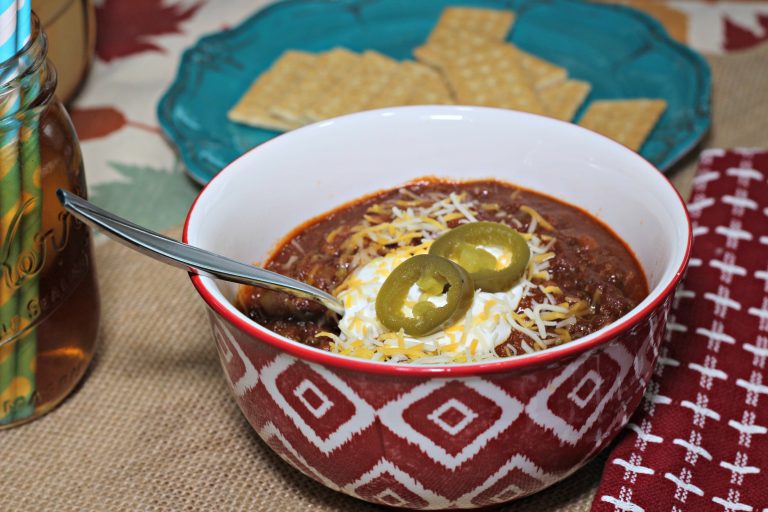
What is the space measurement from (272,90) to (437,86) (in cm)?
47

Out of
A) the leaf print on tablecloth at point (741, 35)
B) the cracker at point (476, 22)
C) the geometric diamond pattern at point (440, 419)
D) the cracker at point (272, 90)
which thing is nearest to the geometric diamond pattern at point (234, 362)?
the geometric diamond pattern at point (440, 419)

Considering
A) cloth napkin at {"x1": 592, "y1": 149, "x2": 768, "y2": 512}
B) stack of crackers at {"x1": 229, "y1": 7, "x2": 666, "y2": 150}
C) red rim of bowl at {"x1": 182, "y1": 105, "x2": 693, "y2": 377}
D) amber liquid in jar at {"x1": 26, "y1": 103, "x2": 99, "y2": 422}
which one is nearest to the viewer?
red rim of bowl at {"x1": 182, "y1": 105, "x2": 693, "y2": 377}

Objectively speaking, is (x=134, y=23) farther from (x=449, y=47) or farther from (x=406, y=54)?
(x=449, y=47)

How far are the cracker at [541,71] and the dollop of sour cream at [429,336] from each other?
1.33 meters

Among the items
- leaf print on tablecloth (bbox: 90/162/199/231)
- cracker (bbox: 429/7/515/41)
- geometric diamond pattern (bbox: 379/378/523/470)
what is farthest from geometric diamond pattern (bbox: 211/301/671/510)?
cracker (bbox: 429/7/515/41)

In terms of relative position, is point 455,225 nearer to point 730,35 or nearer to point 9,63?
point 9,63

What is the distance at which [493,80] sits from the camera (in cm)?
270

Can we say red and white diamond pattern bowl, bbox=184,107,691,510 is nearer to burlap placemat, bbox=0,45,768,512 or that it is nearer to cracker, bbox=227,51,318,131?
burlap placemat, bbox=0,45,768,512

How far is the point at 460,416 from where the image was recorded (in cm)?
127

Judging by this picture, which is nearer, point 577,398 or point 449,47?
point 577,398

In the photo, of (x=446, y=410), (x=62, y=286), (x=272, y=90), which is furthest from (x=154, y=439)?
(x=272, y=90)

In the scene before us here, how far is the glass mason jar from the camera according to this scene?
60.6 inches

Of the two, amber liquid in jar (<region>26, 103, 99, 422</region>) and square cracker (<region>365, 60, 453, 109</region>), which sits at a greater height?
amber liquid in jar (<region>26, 103, 99, 422</region>)

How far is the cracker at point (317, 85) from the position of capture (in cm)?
257
